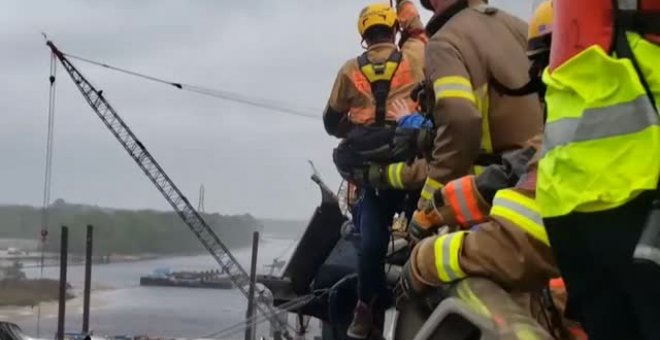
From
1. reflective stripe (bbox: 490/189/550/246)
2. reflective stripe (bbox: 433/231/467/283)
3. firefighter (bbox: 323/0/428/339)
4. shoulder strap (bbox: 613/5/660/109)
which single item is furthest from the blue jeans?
shoulder strap (bbox: 613/5/660/109)

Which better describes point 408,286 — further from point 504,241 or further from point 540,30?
point 540,30

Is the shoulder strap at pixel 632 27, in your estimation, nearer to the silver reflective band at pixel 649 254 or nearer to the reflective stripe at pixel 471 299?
the silver reflective band at pixel 649 254

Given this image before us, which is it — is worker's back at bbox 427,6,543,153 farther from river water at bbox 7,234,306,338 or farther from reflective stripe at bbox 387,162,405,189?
river water at bbox 7,234,306,338

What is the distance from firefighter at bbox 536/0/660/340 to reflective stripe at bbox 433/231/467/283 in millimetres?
508

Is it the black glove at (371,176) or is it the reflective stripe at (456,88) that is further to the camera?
the black glove at (371,176)

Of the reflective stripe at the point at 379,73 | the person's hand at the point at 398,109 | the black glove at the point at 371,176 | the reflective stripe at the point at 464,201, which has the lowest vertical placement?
the reflective stripe at the point at 464,201

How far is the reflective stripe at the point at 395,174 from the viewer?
485 cm

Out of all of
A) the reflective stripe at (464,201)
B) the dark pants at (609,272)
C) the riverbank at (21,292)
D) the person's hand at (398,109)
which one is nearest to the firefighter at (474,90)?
the reflective stripe at (464,201)

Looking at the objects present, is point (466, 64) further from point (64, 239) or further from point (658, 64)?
point (64, 239)

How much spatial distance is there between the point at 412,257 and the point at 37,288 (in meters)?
12.8

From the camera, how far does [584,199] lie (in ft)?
5.63

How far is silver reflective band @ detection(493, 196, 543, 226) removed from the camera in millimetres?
2033

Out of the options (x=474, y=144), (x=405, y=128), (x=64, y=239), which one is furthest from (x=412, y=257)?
(x=64, y=239)

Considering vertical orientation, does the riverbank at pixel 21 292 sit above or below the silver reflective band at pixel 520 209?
below
